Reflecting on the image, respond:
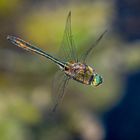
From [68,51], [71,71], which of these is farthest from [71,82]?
[71,71]

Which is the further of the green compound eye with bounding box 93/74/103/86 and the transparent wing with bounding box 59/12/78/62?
the transparent wing with bounding box 59/12/78/62

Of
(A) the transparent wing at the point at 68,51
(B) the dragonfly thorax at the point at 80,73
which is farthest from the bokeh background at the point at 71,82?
(B) the dragonfly thorax at the point at 80,73

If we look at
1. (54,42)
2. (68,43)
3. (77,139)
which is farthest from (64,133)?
(68,43)

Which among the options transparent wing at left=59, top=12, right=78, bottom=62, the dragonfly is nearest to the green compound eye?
the dragonfly

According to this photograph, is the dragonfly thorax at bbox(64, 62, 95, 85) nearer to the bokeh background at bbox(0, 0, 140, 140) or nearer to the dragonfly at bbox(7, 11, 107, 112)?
the dragonfly at bbox(7, 11, 107, 112)

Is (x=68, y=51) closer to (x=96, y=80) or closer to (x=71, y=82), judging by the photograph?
(x=96, y=80)

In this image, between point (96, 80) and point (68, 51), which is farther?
point (68, 51)

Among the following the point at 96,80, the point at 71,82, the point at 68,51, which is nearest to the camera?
the point at 96,80

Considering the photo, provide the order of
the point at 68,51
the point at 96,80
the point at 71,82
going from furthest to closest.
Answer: the point at 71,82, the point at 68,51, the point at 96,80

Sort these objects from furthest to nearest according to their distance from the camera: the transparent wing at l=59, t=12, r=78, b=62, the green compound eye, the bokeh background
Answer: the bokeh background, the transparent wing at l=59, t=12, r=78, b=62, the green compound eye

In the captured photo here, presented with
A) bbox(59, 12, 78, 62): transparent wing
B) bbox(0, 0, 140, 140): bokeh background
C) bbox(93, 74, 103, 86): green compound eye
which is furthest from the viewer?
bbox(0, 0, 140, 140): bokeh background
